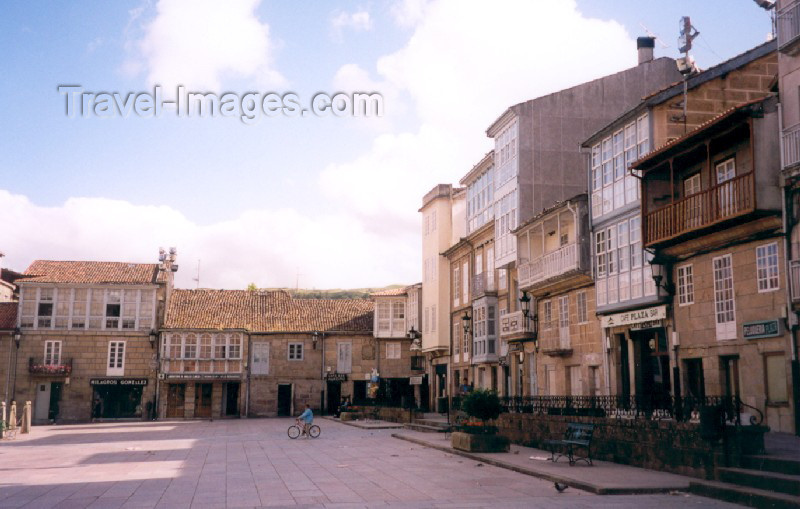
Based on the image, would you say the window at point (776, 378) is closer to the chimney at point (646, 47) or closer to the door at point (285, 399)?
the chimney at point (646, 47)

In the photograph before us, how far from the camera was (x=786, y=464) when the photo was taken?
13.3 metres

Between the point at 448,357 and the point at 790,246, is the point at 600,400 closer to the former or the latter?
the point at 790,246

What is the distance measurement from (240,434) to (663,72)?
920 inches

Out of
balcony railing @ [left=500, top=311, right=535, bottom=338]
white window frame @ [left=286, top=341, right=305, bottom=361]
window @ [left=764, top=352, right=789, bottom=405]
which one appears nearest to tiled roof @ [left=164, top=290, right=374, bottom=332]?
white window frame @ [left=286, top=341, right=305, bottom=361]

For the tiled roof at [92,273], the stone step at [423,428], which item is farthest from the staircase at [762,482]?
the tiled roof at [92,273]

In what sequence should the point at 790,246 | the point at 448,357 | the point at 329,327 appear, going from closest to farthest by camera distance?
the point at 790,246 < the point at 448,357 < the point at 329,327

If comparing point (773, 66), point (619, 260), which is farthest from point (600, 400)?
point (773, 66)

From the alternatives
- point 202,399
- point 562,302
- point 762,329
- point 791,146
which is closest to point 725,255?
point 762,329

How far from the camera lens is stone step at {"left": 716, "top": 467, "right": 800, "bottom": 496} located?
1234 cm

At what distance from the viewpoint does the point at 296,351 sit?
55.3 meters

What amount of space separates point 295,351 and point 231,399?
546cm

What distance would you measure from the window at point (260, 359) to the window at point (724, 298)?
38404mm

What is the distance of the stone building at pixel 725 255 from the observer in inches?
740

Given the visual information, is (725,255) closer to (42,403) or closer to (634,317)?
(634,317)
